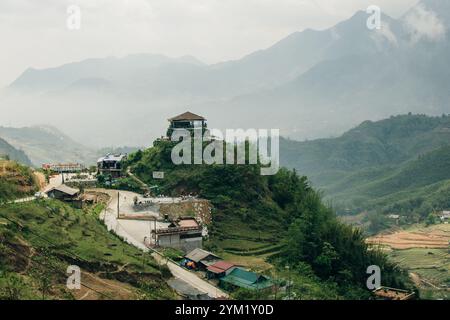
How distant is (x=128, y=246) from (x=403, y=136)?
577 ft

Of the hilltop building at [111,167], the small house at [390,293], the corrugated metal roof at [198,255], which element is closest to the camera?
the corrugated metal roof at [198,255]

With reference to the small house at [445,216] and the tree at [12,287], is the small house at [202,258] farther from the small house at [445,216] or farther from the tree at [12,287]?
the small house at [445,216]

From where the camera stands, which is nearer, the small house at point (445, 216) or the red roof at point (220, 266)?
the red roof at point (220, 266)

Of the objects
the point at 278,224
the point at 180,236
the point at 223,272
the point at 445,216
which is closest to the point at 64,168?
the point at 180,236

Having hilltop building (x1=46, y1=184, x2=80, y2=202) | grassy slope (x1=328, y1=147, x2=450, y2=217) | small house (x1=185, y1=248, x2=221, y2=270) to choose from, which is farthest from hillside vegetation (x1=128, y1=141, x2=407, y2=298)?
grassy slope (x1=328, y1=147, x2=450, y2=217)

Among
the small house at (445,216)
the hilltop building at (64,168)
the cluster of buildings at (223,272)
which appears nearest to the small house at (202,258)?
the cluster of buildings at (223,272)

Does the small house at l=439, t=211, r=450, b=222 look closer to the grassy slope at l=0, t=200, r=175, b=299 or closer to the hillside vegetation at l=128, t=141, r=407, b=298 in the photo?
the hillside vegetation at l=128, t=141, r=407, b=298

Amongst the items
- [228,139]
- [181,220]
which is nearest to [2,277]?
[181,220]

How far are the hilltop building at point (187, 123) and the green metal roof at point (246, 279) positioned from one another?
2069 centimetres

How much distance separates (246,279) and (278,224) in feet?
41.9

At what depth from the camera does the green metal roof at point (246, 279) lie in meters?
29.8

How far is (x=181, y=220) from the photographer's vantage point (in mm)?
37969

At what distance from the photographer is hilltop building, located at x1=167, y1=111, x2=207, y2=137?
163ft

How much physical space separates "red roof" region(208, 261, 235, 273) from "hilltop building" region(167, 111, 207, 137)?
19.2 m
